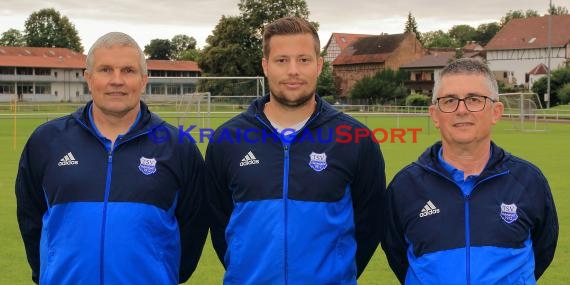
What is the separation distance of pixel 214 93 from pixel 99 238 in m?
28.9

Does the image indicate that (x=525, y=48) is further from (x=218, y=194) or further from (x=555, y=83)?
(x=218, y=194)

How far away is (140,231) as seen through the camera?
10.7 feet

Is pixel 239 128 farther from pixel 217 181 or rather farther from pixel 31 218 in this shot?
pixel 31 218

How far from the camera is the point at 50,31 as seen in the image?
9619cm

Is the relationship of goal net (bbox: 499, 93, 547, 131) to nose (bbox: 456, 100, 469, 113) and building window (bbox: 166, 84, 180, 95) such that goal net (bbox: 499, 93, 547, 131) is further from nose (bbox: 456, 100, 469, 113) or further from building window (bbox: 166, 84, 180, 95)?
nose (bbox: 456, 100, 469, 113)

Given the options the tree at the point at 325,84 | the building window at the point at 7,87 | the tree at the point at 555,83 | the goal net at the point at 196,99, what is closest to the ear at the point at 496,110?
the goal net at the point at 196,99

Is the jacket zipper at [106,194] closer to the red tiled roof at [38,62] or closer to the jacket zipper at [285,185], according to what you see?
the jacket zipper at [285,185]

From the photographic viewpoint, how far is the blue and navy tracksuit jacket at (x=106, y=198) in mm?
3229

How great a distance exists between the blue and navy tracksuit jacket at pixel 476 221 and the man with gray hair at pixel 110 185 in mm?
1284

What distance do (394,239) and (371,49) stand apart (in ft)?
264

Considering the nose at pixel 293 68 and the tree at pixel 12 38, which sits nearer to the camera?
the nose at pixel 293 68

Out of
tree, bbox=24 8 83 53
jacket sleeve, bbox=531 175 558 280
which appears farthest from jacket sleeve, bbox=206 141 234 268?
tree, bbox=24 8 83 53

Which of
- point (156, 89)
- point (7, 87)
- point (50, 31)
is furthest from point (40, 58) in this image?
point (156, 89)

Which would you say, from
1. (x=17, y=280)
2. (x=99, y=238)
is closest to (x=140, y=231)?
(x=99, y=238)
